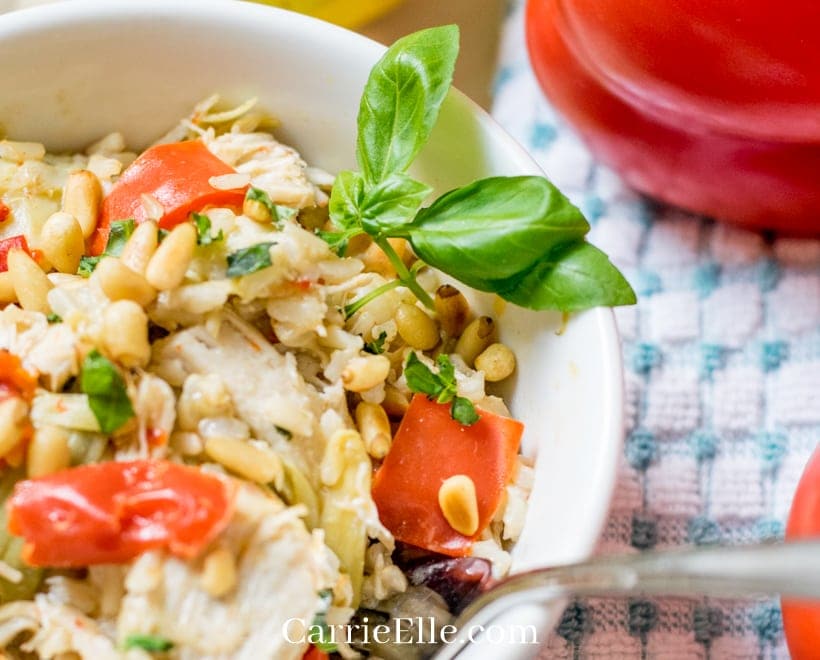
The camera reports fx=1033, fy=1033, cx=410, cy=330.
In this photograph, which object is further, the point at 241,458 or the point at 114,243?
the point at 114,243

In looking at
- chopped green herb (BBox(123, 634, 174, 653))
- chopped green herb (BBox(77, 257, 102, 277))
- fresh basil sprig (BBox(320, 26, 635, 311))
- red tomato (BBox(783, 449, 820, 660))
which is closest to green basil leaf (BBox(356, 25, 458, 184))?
fresh basil sprig (BBox(320, 26, 635, 311))

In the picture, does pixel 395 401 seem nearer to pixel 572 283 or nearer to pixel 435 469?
pixel 435 469

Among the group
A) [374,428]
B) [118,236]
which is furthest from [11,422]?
[374,428]

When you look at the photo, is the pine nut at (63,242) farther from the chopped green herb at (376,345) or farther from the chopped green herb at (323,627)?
the chopped green herb at (323,627)

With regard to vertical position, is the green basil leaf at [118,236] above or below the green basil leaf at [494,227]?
below

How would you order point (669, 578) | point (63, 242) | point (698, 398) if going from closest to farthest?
point (669, 578) → point (63, 242) → point (698, 398)

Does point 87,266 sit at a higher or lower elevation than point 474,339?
higher

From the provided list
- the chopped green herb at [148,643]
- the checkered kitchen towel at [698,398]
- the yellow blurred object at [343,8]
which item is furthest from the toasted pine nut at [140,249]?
the checkered kitchen towel at [698,398]
